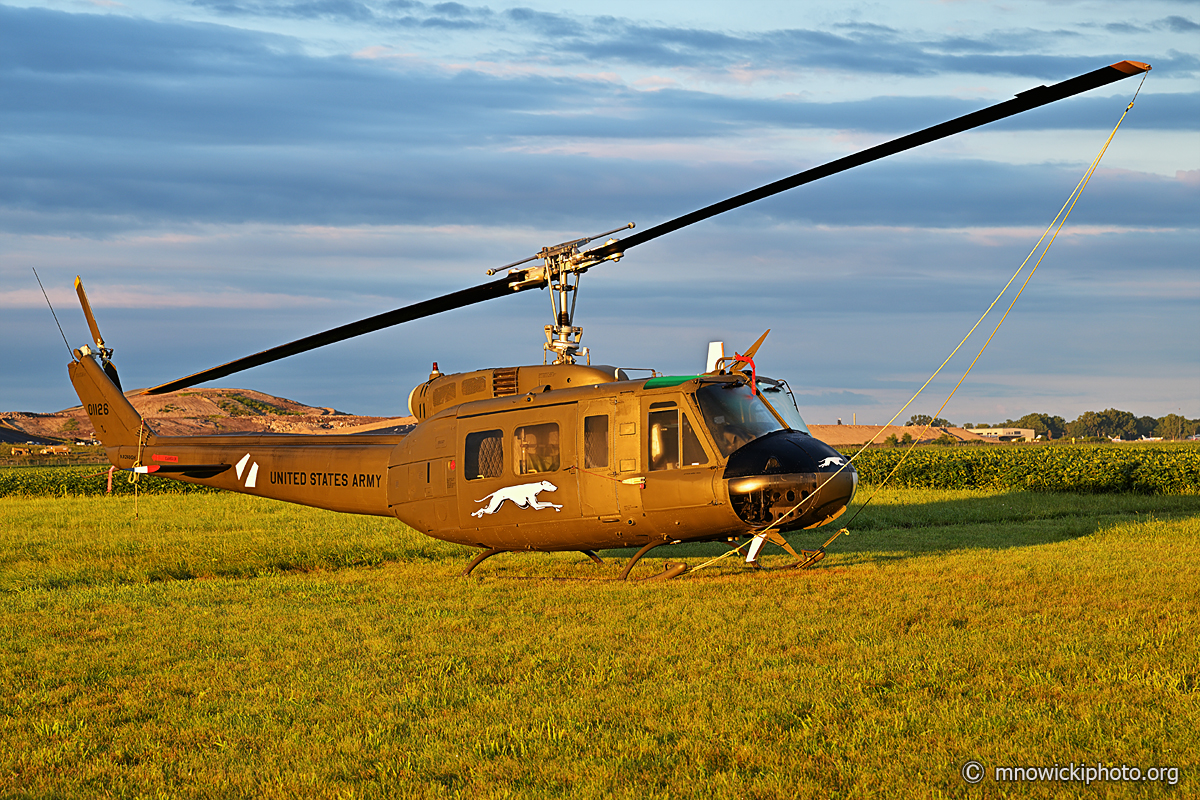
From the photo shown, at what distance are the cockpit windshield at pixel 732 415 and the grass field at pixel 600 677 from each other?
6.10 ft

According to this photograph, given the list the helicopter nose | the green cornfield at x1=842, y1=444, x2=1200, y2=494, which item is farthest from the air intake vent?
the green cornfield at x1=842, y1=444, x2=1200, y2=494

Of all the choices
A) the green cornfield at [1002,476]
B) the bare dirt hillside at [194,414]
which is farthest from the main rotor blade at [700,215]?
the bare dirt hillside at [194,414]

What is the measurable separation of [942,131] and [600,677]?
18.0 ft

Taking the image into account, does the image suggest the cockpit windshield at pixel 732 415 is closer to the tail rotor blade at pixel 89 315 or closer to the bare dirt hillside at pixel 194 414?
the tail rotor blade at pixel 89 315

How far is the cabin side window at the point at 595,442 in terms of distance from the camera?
38.2 feet

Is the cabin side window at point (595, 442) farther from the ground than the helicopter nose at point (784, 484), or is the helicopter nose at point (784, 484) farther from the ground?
the cabin side window at point (595, 442)

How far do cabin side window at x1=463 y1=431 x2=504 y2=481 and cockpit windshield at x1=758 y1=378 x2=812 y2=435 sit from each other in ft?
11.3

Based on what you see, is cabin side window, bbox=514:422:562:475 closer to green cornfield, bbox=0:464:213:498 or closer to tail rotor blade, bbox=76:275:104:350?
tail rotor blade, bbox=76:275:104:350

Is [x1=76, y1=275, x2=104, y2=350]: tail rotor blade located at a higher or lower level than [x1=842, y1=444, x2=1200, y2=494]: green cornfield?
higher

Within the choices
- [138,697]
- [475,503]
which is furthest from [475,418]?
[138,697]

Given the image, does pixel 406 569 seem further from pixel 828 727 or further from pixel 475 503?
pixel 828 727

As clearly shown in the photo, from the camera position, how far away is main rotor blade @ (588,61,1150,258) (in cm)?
747

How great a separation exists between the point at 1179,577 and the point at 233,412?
92.7m

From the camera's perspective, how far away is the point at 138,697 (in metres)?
7.36
